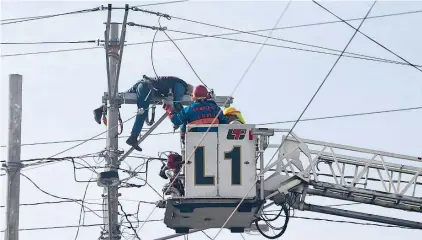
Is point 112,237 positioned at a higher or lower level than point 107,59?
lower

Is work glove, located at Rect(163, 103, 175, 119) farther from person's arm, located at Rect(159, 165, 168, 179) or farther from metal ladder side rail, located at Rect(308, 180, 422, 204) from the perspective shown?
metal ladder side rail, located at Rect(308, 180, 422, 204)

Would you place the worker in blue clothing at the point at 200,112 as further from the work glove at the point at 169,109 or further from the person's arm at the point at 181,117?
the work glove at the point at 169,109

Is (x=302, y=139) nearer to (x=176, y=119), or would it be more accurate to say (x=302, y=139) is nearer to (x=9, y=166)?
(x=176, y=119)

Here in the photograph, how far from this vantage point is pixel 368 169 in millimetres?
28859

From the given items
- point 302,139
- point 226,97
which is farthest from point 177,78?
point 302,139

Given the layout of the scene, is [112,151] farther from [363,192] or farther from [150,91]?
[363,192]

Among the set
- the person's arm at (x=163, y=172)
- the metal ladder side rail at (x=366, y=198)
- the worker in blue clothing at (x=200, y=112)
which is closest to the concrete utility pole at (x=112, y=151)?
the person's arm at (x=163, y=172)

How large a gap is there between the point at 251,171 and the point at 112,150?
3852mm

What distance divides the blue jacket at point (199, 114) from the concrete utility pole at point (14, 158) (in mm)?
3245

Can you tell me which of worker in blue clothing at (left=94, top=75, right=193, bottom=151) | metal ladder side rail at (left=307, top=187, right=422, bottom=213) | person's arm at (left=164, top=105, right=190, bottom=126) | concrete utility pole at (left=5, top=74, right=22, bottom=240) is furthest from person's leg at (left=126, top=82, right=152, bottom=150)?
metal ladder side rail at (left=307, top=187, right=422, bottom=213)

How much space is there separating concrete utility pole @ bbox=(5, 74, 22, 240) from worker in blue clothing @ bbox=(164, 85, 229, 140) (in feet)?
10.6

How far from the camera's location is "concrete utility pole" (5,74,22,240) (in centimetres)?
2823

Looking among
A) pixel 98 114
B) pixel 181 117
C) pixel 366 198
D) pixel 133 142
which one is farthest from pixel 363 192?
pixel 98 114

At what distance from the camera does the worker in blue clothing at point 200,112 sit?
28469mm
